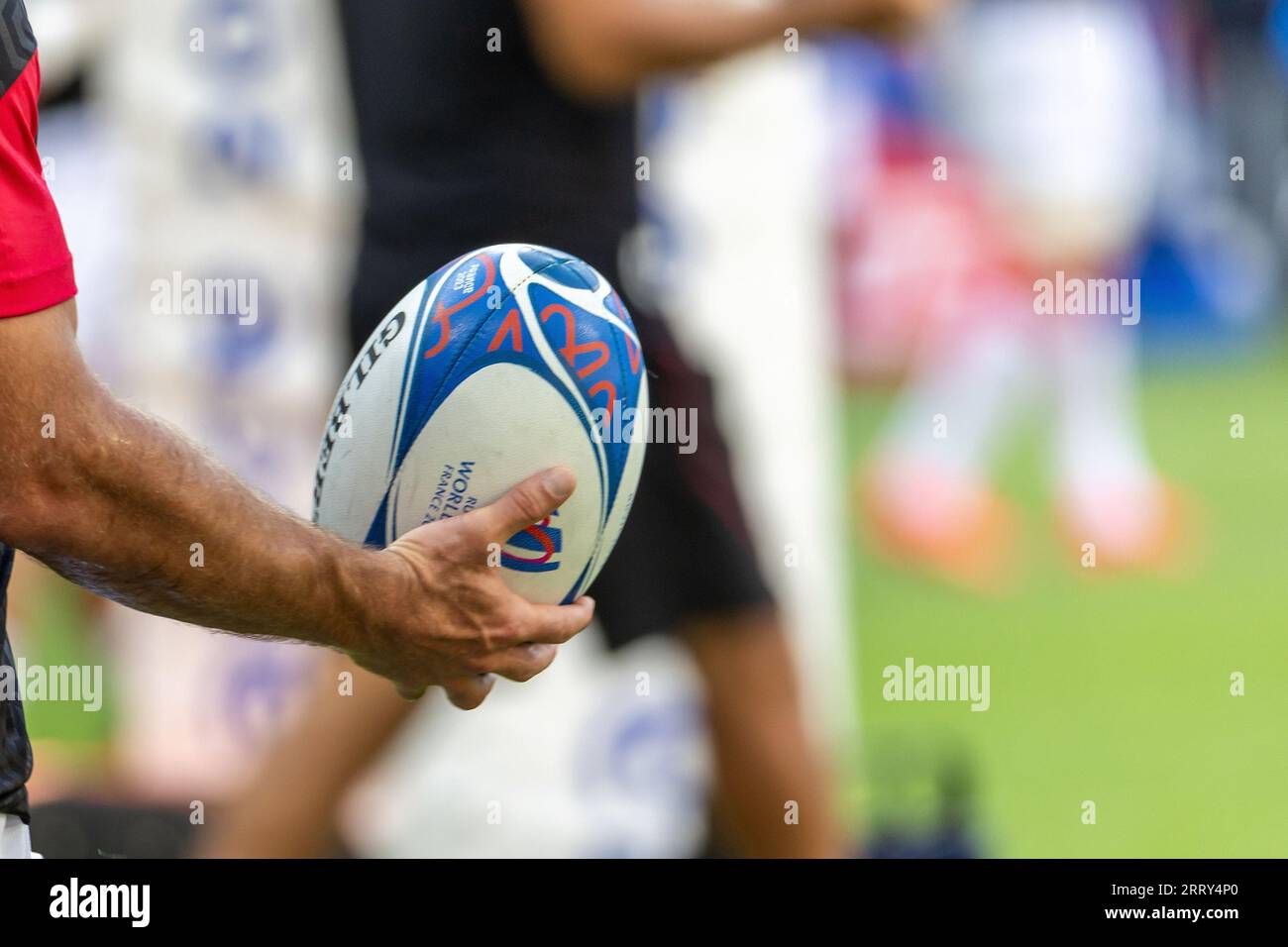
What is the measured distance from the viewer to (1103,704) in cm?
493

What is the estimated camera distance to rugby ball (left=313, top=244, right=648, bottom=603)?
1916mm

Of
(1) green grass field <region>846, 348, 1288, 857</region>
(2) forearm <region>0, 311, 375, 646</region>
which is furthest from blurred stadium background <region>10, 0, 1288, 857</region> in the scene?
(2) forearm <region>0, 311, 375, 646</region>

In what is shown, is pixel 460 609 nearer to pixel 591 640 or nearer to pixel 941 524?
pixel 591 640

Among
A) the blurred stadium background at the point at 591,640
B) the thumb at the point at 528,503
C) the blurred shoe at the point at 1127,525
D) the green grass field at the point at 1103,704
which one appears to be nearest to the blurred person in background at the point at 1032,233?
the blurred shoe at the point at 1127,525

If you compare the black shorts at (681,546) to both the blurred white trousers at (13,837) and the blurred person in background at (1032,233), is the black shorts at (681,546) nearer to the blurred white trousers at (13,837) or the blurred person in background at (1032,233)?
the blurred white trousers at (13,837)

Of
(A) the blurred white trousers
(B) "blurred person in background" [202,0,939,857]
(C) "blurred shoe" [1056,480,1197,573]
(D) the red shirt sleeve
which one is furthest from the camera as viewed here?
(C) "blurred shoe" [1056,480,1197,573]

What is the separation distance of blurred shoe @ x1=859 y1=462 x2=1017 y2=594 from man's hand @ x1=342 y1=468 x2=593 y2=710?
509 cm

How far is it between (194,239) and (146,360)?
0.33m

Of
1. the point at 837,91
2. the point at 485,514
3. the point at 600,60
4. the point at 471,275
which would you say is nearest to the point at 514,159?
the point at 600,60

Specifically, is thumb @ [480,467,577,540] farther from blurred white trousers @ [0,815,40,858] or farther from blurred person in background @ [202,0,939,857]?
blurred person in background @ [202,0,939,857]

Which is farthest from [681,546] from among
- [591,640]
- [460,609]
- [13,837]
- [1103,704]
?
[1103,704]

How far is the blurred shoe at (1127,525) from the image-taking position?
290 inches

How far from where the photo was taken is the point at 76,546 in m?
1.56

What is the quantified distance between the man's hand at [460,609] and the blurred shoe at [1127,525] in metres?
5.62
